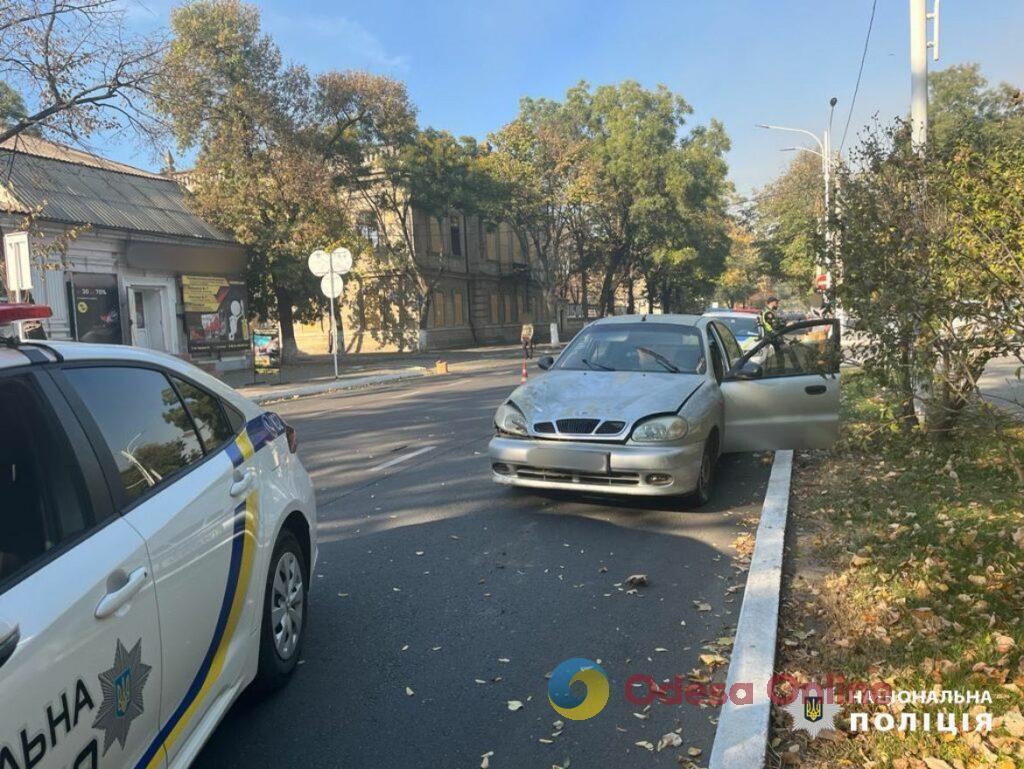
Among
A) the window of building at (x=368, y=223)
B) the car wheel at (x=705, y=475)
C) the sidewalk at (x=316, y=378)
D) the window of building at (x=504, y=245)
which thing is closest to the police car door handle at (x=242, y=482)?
the car wheel at (x=705, y=475)

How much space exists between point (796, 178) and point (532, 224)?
27.8 metres

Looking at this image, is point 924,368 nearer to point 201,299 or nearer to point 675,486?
point 675,486

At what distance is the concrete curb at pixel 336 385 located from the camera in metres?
17.5

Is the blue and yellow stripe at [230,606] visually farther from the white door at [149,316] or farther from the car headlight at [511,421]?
the white door at [149,316]

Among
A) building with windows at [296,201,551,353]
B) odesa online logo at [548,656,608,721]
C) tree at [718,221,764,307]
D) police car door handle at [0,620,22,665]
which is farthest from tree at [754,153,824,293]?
police car door handle at [0,620,22,665]

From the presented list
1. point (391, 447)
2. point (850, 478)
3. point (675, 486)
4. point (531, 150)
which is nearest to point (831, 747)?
point (675, 486)

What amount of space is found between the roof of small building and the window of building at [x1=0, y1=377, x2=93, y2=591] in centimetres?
1484

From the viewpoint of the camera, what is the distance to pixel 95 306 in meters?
19.9

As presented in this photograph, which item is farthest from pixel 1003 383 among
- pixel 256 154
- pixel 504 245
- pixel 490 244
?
pixel 504 245

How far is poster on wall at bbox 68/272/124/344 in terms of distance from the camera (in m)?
19.2

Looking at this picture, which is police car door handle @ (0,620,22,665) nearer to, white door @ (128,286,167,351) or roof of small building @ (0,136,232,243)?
roof of small building @ (0,136,232,243)

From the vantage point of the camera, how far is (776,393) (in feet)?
22.5

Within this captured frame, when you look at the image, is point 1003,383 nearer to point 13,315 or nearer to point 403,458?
point 403,458

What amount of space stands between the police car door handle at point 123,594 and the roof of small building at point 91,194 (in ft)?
49.6
